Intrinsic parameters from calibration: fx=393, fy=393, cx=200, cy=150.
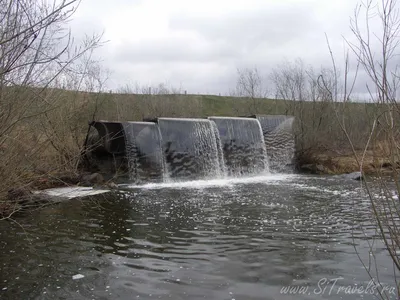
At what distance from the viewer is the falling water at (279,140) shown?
19.2 metres

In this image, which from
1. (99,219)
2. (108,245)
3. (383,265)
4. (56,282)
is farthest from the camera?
(99,219)

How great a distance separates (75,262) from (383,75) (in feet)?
15.5

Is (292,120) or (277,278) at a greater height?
(292,120)

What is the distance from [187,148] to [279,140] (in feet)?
18.6

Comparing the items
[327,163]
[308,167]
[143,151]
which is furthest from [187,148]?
[327,163]

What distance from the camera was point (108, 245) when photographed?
636 cm

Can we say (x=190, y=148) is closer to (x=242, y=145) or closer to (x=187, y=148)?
(x=187, y=148)

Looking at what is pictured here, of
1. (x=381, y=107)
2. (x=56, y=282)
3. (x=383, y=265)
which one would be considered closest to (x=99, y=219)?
Result: (x=56, y=282)

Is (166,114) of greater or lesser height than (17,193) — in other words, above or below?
above

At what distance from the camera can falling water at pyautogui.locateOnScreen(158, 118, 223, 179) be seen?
15.8 meters

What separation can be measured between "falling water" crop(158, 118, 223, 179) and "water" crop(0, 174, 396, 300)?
5627 mm

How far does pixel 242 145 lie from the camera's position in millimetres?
18125

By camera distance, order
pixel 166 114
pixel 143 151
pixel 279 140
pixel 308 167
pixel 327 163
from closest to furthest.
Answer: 1. pixel 143 151
2. pixel 327 163
3. pixel 279 140
4. pixel 308 167
5. pixel 166 114

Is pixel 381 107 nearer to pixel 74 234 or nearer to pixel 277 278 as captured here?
pixel 277 278
